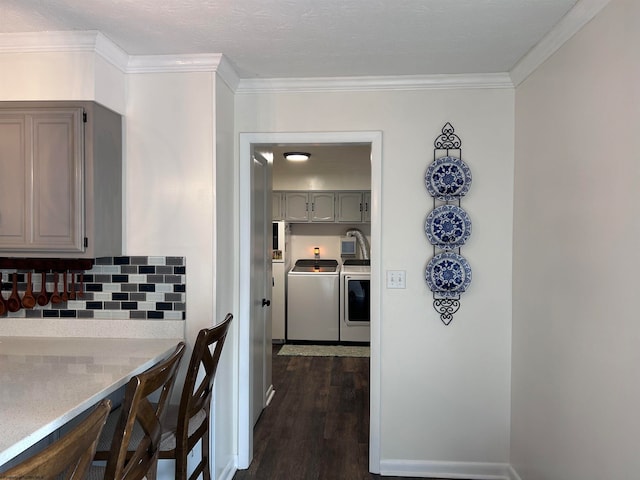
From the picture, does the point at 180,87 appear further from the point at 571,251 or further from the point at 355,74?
the point at 571,251

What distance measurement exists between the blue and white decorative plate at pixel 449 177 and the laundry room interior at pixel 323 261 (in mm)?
2566

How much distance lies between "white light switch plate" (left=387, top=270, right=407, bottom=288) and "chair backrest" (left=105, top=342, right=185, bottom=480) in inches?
53.3

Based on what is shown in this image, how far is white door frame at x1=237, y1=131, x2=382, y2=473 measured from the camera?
8.31ft

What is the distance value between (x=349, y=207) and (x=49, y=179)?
3925mm

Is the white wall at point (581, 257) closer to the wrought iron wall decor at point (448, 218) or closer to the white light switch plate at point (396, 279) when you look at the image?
the wrought iron wall decor at point (448, 218)

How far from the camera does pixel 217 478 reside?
7.57ft

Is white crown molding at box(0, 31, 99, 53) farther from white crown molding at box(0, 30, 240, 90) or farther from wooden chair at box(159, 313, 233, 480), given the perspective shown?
wooden chair at box(159, 313, 233, 480)

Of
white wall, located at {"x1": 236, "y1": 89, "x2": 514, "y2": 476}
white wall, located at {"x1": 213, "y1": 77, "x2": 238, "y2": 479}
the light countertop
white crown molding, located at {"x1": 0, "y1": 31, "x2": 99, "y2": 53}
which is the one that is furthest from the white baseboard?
white crown molding, located at {"x1": 0, "y1": 31, "x2": 99, "y2": 53}

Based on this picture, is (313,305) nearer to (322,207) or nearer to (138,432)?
(322,207)

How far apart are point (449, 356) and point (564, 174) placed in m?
1.22

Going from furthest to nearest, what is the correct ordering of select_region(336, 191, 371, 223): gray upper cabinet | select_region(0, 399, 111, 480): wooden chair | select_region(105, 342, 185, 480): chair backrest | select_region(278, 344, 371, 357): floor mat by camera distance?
select_region(336, 191, 371, 223): gray upper cabinet → select_region(278, 344, 371, 357): floor mat → select_region(105, 342, 185, 480): chair backrest → select_region(0, 399, 111, 480): wooden chair

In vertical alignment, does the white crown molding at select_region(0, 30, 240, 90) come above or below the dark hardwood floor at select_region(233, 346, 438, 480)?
above

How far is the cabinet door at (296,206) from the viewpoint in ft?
18.3

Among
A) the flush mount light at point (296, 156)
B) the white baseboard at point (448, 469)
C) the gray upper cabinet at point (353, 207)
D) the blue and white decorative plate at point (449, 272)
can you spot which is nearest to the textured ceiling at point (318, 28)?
the blue and white decorative plate at point (449, 272)
